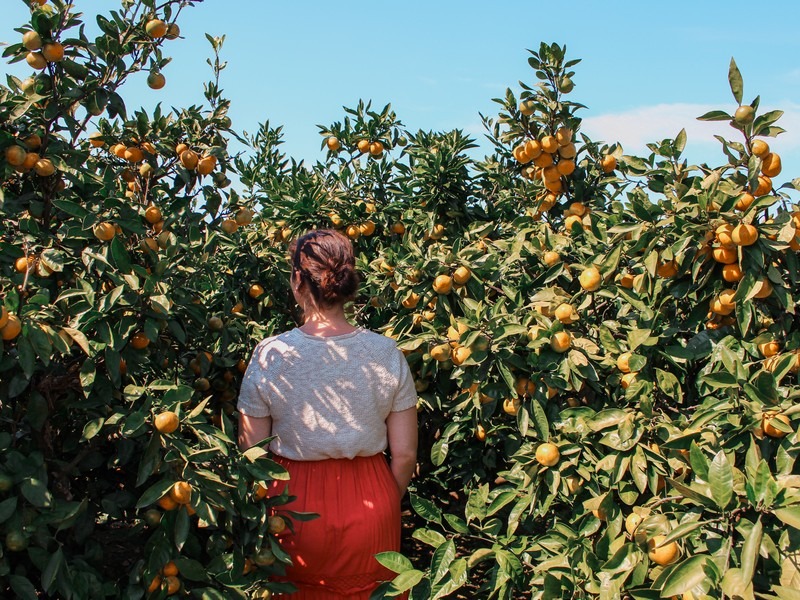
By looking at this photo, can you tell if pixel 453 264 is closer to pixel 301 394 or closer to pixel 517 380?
pixel 517 380

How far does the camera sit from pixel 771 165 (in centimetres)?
198

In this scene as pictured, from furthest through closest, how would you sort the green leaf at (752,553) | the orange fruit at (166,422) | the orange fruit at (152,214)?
the orange fruit at (152,214), the orange fruit at (166,422), the green leaf at (752,553)

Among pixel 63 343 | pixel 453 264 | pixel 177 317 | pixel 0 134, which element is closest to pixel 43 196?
pixel 0 134

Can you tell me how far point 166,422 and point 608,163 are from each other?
228cm

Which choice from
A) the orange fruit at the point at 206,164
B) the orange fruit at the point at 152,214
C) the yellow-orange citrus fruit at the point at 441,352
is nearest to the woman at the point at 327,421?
the yellow-orange citrus fruit at the point at 441,352

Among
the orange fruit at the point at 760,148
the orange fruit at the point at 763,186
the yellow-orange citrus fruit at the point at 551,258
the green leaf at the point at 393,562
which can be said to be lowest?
the green leaf at the point at 393,562

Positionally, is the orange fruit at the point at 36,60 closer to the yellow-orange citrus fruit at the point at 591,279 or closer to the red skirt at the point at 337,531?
the red skirt at the point at 337,531

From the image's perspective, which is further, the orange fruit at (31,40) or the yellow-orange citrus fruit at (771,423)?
the orange fruit at (31,40)

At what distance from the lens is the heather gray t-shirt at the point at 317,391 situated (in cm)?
189

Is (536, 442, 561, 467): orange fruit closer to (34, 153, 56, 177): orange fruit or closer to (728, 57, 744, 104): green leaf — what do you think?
(728, 57, 744, 104): green leaf

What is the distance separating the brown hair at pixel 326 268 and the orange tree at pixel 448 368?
13.8 inches

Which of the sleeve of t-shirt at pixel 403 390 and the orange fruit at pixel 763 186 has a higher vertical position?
the orange fruit at pixel 763 186

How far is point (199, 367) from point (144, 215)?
641mm

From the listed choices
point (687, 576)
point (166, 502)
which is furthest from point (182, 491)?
point (687, 576)
